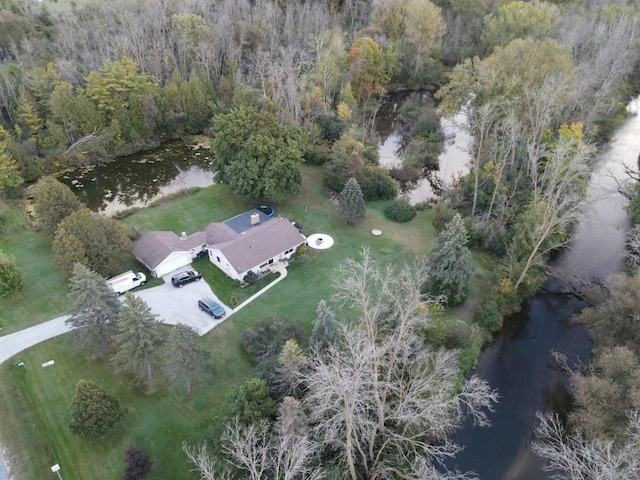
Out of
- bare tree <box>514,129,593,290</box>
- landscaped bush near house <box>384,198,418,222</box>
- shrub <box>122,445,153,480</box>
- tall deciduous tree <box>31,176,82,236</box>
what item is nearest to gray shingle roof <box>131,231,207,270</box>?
tall deciduous tree <box>31,176,82,236</box>

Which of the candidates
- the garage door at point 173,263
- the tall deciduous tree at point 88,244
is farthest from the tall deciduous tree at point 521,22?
the tall deciduous tree at point 88,244

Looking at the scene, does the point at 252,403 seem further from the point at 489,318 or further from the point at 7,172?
the point at 7,172

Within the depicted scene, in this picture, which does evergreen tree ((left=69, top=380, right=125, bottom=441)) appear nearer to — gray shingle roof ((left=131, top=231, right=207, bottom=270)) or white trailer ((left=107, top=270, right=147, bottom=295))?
white trailer ((left=107, top=270, right=147, bottom=295))

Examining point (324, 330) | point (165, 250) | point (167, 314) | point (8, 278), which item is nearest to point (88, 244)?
point (165, 250)

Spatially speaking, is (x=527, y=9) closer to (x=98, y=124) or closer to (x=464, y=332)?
(x=464, y=332)

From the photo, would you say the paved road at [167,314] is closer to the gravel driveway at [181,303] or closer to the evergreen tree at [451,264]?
the gravel driveway at [181,303]

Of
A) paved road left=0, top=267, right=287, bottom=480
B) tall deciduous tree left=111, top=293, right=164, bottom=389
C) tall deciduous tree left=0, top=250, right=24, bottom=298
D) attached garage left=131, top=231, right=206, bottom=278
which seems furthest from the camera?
attached garage left=131, top=231, right=206, bottom=278

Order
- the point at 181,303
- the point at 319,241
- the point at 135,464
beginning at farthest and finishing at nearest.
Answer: the point at 319,241 → the point at 181,303 → the point at 135,464
